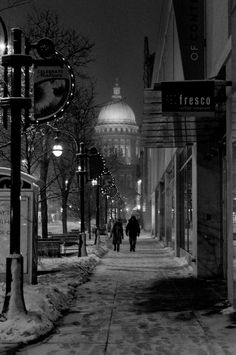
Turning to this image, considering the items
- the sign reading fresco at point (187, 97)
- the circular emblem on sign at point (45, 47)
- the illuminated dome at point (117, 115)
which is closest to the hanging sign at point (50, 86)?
the circular emblem on sign at point (45, 47)

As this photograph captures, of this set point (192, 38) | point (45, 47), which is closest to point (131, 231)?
point (192, 38)

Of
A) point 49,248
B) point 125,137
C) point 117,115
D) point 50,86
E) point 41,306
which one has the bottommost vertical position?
point 41,306


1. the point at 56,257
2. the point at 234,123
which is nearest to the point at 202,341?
the point at 234,123

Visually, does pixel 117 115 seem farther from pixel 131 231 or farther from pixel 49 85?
pixel 49 85

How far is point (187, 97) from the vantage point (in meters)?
12.2

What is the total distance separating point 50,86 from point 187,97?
9.80 ft

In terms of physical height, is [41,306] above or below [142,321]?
above

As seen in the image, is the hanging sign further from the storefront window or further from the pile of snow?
the storefront window

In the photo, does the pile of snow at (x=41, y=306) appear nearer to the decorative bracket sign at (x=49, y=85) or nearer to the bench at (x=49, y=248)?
the decorative bracket sign at (x=49, y=85)

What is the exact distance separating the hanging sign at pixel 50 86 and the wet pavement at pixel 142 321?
11.7ft

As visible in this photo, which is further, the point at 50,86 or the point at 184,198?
the point at 184,198

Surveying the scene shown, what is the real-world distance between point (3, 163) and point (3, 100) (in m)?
23.8

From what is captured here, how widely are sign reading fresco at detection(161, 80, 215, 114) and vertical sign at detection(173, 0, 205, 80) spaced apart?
541 centimetres

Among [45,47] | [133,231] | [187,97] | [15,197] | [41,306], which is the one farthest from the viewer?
[133,231]
